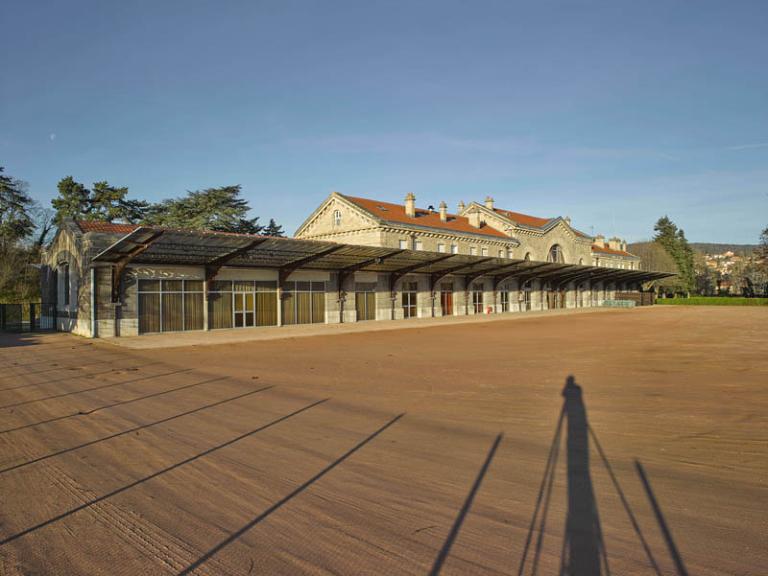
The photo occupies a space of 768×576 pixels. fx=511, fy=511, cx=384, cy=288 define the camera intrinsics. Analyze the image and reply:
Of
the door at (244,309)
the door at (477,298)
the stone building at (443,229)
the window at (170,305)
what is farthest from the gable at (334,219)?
the window at (170,305)

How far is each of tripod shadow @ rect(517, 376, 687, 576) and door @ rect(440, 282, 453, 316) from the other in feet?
119

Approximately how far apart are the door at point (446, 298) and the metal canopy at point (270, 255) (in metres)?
1.32

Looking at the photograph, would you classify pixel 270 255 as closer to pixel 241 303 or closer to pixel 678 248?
pixel 241 303

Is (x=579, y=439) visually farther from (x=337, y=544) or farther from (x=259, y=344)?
(x=259, y=344)

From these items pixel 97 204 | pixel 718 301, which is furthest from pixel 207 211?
pixel 718 301

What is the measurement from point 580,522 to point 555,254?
61.1 m

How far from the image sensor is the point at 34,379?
43.3 feet

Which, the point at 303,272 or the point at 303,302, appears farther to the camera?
the point at 303,302

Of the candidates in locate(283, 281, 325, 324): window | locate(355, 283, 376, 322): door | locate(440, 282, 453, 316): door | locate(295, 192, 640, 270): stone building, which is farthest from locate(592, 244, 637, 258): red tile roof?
locate(283, 281, 325, 324): window

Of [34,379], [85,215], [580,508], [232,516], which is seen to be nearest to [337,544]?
[232,516]

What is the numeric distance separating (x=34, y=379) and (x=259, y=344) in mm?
9577

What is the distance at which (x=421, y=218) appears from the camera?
158ft

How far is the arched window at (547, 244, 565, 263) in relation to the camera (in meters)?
61.4


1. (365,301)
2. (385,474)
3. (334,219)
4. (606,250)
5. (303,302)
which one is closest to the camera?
(385,474)
